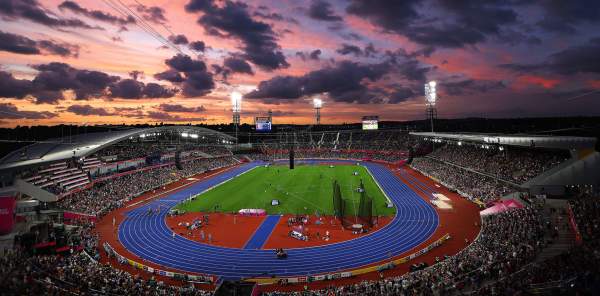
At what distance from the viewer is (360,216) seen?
3478 cm

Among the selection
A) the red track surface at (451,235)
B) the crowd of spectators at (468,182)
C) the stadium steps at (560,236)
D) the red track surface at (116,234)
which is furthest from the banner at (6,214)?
the crowd of spectators at (468,182)

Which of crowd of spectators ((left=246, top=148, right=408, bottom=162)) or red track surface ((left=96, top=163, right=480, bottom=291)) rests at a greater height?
crowd of spectators ((left=246, top=148, right=408, bottom=162))

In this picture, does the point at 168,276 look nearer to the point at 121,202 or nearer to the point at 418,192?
the point at 121,202

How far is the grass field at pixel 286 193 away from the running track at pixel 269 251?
469 cm

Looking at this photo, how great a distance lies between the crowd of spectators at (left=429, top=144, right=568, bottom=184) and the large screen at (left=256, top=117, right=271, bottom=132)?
40.4 metres

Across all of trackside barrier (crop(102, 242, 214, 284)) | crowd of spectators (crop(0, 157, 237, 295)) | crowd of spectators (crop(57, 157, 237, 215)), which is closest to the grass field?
crowd of spectators (crop(57, 157, 237, 215))

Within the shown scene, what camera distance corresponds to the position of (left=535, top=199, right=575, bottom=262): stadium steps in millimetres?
20078

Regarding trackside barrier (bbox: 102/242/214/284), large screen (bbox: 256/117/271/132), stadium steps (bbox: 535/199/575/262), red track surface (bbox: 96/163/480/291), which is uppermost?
large screen (bbox: 256/117/271/132)

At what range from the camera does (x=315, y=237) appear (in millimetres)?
29297

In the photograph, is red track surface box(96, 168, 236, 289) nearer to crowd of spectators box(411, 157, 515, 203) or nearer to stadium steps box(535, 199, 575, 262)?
stadium steps box(535, 199, 575, 262)

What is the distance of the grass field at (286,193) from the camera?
131 ft

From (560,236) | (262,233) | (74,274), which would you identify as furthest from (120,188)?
(560,236)

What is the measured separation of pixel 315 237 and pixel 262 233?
196 inches

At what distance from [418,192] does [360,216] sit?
51.9 ft
